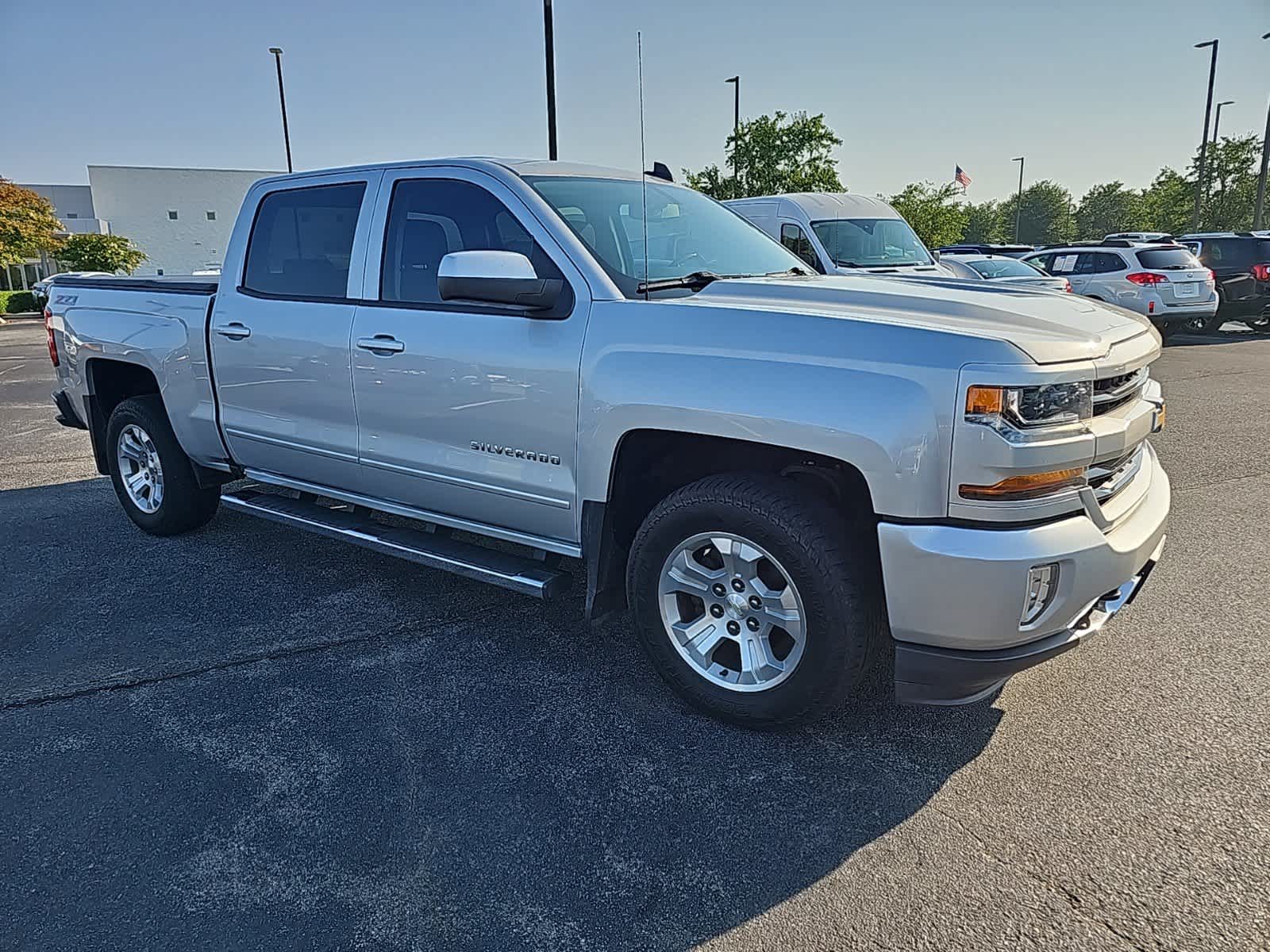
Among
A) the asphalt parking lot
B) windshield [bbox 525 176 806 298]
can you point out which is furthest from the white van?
the asphalt parking lot

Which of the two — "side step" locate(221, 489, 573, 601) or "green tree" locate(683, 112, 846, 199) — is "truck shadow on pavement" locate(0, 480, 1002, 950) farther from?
"green tree" locate(683, 112, 846, 199)

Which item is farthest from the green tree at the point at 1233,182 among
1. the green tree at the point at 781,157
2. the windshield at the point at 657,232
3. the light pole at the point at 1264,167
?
the windshield at the point at 657,232

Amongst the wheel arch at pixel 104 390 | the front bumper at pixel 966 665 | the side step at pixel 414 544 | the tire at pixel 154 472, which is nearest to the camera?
the front bumper at pixel 966 665

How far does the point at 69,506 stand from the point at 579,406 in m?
4.84

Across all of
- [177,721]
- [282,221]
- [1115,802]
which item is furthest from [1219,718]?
[282,221]

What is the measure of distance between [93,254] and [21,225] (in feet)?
15.8

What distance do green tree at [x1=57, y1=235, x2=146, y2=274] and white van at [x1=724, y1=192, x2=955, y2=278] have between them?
1342 inches

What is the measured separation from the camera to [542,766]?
3.05m

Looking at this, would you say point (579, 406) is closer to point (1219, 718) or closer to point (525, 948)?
point (525, 948)

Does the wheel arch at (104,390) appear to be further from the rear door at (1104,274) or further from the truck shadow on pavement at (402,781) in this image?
the rear door at (1104,274)

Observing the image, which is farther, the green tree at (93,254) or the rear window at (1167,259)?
the green tree at (93,254)

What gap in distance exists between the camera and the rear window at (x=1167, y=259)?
49.6 ft

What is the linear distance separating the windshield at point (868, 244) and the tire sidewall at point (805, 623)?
8616mm

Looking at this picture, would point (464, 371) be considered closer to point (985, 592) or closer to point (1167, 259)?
point (985, 592)
